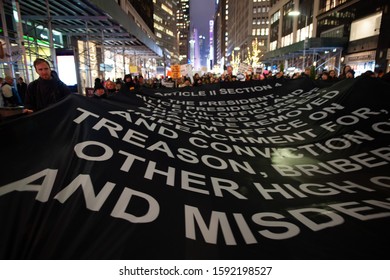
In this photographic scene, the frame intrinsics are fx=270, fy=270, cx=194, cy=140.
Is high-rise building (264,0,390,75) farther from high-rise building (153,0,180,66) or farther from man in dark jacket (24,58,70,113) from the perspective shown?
high-rise building (153,0,180,66)

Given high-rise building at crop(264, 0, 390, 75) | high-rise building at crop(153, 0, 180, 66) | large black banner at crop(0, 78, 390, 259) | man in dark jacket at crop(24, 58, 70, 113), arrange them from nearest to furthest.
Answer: large black banner at crop(0, 78, 390, 259)
man in dark jacket at crop(24, 58, 70, 113)
high-rise building at crop(264, 0, 390, 75)
high-rise building at crop(153, 0, 180, 66)

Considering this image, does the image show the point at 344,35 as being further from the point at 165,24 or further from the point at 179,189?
the point at 165,24

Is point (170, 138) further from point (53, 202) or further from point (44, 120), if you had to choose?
point (53, 202)

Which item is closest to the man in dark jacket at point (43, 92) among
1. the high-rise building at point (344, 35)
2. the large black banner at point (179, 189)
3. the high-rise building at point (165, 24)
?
the large black banner at point (179, 189)

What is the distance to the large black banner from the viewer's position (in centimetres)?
205

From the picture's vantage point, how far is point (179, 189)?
2.74m

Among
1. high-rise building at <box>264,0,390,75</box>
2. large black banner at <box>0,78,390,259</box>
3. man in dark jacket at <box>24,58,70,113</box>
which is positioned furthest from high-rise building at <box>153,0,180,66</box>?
large black banner at <box>0,78,390,259</box>

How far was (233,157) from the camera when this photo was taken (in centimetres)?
394

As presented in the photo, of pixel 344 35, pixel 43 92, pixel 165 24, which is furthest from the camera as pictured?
pixel 165 24

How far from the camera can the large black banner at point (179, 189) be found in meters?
2.05

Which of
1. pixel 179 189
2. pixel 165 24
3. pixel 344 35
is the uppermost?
pixel 165 24

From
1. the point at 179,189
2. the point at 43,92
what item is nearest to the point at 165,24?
the point at 43,92

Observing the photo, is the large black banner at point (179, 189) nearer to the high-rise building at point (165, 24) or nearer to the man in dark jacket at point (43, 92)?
the man in dark jacket at point (43, 92)
